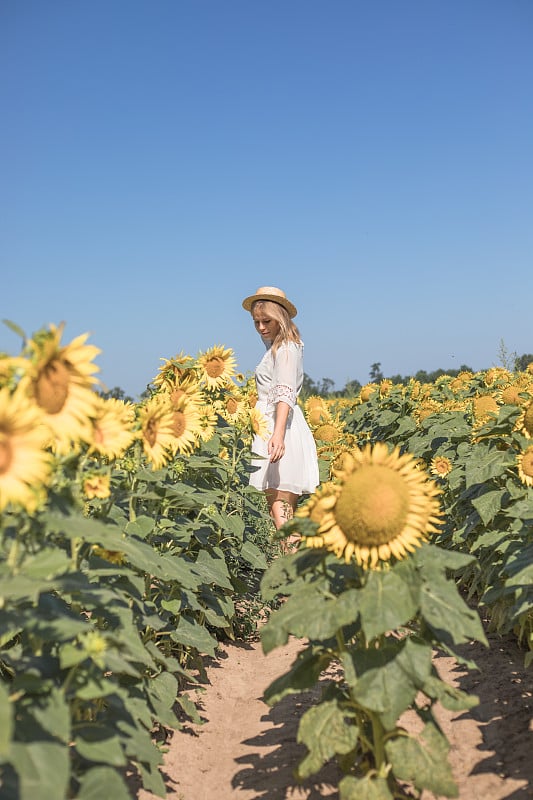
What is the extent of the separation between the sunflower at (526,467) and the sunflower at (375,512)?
6.15 ft

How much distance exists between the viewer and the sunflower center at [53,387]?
2059mm

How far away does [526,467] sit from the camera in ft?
14.1

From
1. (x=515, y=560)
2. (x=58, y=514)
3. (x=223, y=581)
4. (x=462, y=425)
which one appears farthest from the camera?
(x=462, y=425)

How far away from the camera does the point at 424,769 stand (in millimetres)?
2414

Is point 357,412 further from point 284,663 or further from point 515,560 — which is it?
point 515,560

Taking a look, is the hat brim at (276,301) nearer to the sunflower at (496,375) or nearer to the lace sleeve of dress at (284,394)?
the lace sleeve of dress at (284,394)

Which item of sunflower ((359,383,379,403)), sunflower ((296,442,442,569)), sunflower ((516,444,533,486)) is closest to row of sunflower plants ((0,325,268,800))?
sunflower ((296,442,442,569))

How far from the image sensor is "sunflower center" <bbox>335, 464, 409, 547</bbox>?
246cm

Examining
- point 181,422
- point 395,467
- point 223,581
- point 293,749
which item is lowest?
point 293,749

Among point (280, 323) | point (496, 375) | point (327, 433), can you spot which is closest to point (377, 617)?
point (280, 323)

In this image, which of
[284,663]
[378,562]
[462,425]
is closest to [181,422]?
[378,562]

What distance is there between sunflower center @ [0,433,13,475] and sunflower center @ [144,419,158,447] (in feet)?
3.87

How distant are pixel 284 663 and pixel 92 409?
127 inches

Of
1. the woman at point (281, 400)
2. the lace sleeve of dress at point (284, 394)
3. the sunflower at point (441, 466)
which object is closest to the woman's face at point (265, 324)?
the woman at point (281, 400)
